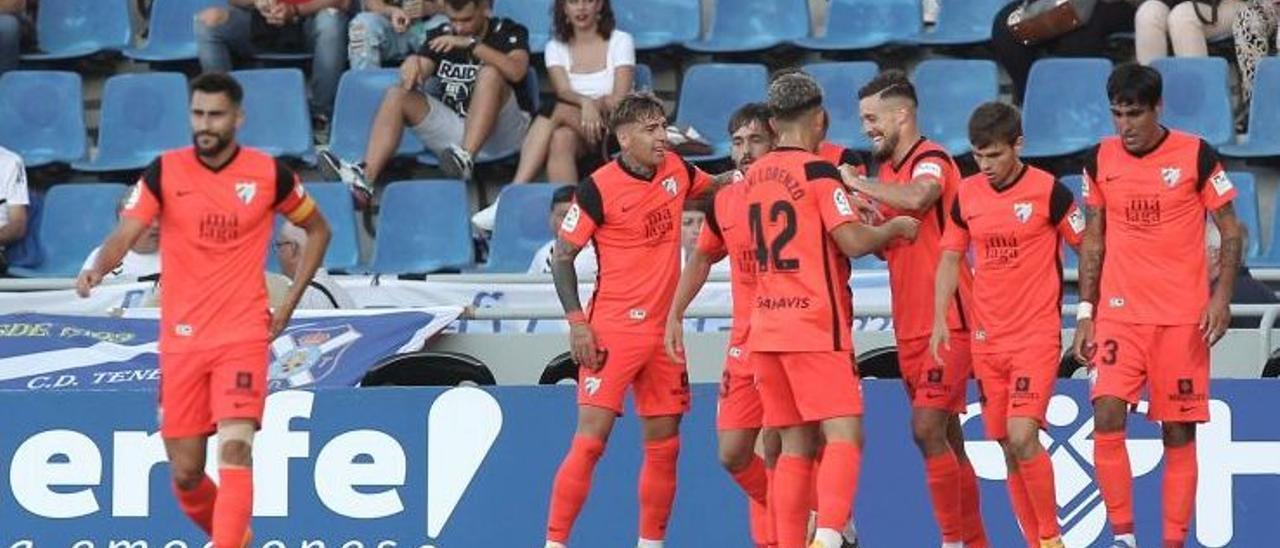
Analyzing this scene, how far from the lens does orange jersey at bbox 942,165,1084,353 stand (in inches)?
444

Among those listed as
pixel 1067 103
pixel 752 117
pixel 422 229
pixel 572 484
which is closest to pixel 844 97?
pixel 1067 103

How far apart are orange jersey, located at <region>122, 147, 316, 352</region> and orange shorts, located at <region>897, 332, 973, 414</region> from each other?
269 centimetres

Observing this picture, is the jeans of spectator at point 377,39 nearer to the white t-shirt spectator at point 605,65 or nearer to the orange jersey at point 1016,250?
the white t-shirt spectator at point 605,65

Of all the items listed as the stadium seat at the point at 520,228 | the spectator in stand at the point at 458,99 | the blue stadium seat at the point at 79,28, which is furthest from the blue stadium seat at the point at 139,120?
the stadium seat at the point at 520,228

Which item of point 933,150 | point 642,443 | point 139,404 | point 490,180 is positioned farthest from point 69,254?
point 933,150

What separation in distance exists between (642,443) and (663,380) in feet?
2.56

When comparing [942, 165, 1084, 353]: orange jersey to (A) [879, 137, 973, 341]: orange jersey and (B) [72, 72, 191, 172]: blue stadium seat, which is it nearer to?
(A) [879, 137, 973, 341]: orange jersey

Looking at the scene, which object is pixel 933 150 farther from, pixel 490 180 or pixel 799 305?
pixel 490 180

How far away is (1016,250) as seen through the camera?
11.3 m

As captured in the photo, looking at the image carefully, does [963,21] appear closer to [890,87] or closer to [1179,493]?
[890,87]

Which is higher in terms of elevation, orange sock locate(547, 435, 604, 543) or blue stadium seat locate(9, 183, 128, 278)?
blue stadium seat locate(9, 183, 128, 278)

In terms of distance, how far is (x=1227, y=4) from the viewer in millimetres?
15602

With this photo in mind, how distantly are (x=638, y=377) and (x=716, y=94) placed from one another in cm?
449

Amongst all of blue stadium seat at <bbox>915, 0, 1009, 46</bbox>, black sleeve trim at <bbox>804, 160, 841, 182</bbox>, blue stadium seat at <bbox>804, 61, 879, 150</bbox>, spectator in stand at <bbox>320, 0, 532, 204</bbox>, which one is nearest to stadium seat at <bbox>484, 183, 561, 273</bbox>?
spectator in stand at <bbox>320, 0, 532, 204</bbox>
